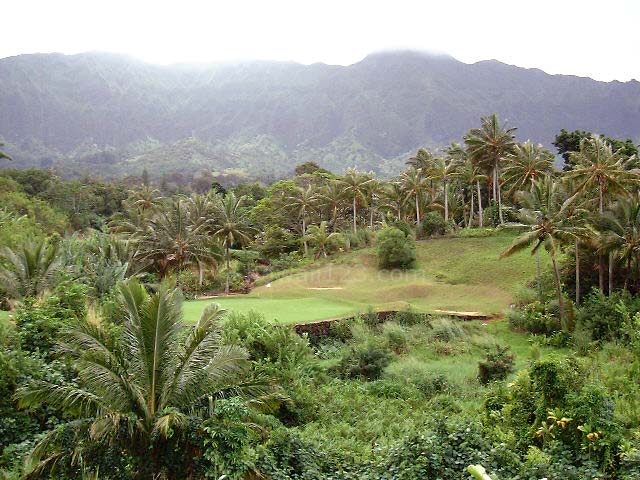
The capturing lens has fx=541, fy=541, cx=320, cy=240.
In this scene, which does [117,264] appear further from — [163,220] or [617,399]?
[617,399]

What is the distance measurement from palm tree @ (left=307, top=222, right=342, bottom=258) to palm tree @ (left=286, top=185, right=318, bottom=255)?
3.74 feet

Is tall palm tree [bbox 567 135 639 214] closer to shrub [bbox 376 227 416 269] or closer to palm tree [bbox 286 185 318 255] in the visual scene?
shrub [bbox 376 227 416 269]

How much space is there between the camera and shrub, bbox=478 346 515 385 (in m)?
17.5

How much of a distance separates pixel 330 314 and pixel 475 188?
1281 inches

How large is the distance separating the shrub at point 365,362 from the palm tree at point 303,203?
25.7m

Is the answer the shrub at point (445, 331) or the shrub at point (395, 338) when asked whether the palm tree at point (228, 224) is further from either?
the shrub at point (445, 331)

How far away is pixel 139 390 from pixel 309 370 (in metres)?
8.39

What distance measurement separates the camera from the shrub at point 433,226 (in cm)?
4381

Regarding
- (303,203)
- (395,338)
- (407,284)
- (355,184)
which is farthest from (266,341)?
(355,184)

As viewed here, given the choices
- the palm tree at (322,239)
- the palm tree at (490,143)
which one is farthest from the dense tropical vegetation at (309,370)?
the palm tree at (490,143)

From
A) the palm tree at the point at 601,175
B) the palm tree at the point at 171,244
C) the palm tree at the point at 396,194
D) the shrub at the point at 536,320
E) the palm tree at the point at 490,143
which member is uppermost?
the palm tree at the point at 490,143

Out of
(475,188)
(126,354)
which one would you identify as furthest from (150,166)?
(126,354)

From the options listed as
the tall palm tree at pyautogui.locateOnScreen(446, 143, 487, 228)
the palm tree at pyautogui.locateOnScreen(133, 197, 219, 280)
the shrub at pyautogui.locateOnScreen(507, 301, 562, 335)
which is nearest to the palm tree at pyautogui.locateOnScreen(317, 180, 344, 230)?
the tall palm tree at pyautogui.locateOnScreen(446, 143, 487, 228)

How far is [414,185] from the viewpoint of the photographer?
4462 cm
